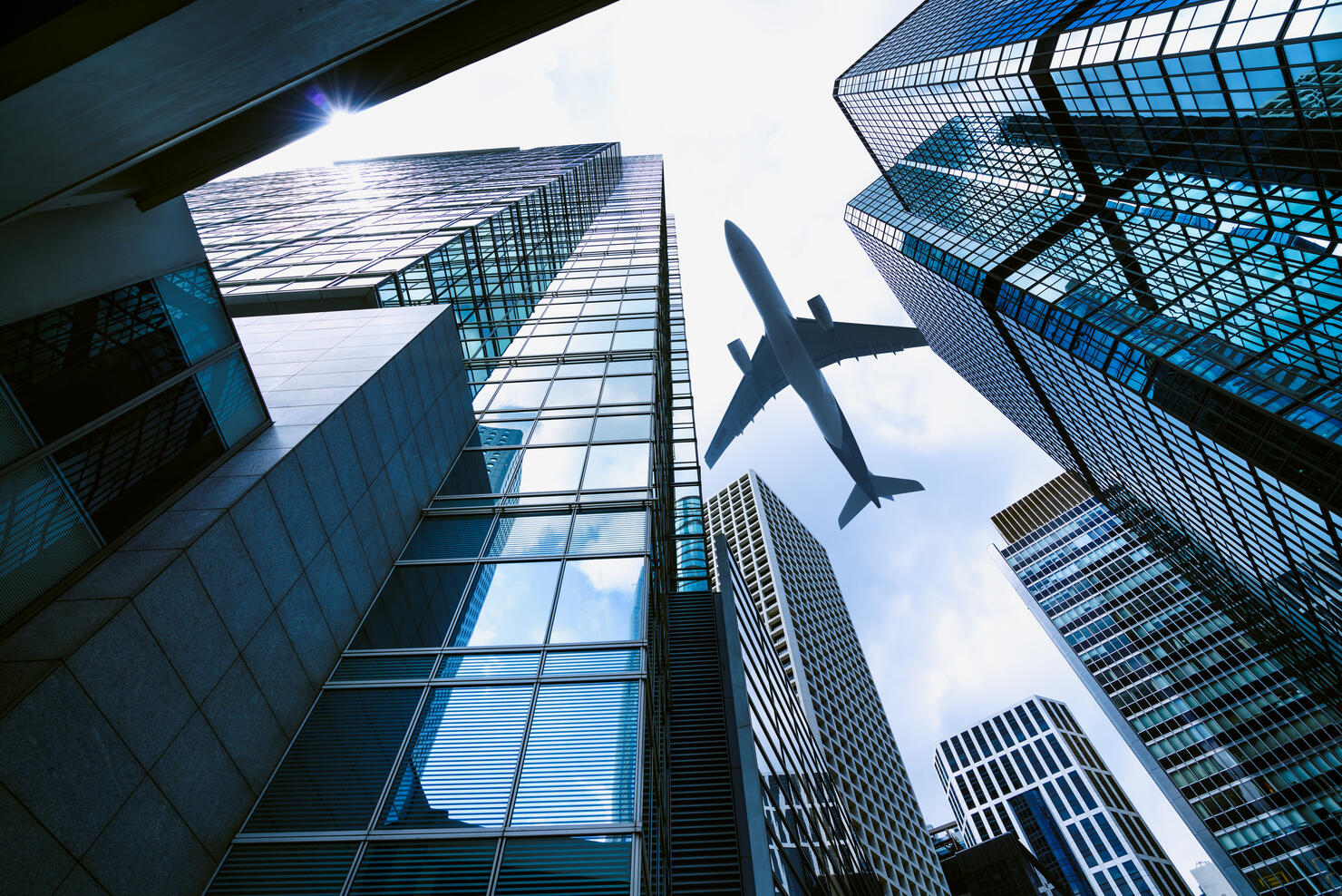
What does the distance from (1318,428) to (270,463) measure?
41694mm

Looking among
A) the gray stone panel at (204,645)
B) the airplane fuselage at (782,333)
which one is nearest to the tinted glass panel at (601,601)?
the gray stone panel at (204,645)

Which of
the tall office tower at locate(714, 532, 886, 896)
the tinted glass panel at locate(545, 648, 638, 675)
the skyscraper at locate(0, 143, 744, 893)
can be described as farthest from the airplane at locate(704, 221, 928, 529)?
the tinted glass panel at locate(545, 648, 638, 675)

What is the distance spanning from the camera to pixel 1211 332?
3694 centimetres

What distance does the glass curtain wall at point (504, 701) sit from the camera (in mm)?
7715

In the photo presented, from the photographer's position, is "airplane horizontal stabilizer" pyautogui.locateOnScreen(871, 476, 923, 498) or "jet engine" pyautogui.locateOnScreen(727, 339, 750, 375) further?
"airplane horizontal stabilizer" pyautogui.locateOnScreen(871, 476, 923, 498)

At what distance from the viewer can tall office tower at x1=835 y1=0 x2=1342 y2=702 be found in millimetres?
30281

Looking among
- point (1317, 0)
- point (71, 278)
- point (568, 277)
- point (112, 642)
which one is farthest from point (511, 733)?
point (1317, 0)

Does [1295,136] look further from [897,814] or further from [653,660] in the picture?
[897,814]

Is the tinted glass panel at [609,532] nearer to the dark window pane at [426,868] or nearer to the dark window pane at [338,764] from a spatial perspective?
the dark window pane at [338,764]

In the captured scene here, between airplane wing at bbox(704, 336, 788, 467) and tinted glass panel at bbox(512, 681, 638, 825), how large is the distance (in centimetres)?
4014

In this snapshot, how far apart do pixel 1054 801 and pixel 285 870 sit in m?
157

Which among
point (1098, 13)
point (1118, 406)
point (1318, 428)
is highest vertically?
point (1098, 13)

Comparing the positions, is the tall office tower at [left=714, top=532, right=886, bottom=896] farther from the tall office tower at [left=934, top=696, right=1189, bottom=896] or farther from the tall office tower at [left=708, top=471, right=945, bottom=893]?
the tall office tower at [left=934, top=696, right=1189, bottom=896]

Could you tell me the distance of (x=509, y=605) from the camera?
37.1 ft
